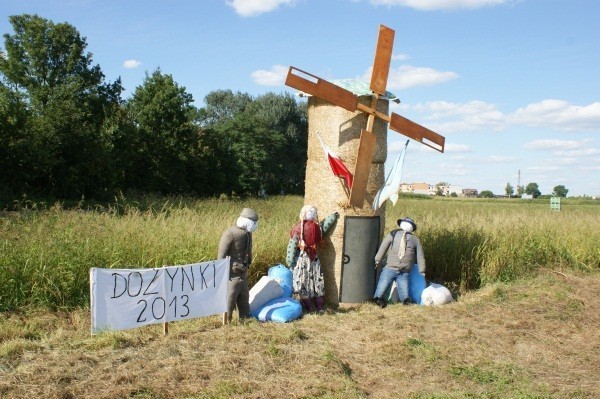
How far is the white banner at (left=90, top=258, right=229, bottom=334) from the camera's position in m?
6.49

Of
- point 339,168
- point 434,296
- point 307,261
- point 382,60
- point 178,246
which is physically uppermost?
point 382,60

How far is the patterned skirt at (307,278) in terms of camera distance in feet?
28.8

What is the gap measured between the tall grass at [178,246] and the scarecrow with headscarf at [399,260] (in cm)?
190

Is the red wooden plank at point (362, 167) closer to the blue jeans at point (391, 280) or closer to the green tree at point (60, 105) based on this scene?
the blue jeans at point (391, 280)

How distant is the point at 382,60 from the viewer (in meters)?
9.57

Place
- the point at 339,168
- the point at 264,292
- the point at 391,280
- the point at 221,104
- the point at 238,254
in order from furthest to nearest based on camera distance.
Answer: the point at 221,104 < the point at 391,280 < the point at 339,168 < the point at 264,292 < the point at 238,254

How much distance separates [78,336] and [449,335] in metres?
4.49

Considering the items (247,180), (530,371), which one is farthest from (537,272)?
(247,180)

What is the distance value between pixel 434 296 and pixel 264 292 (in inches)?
112

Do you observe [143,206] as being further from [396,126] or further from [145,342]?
[145,342]

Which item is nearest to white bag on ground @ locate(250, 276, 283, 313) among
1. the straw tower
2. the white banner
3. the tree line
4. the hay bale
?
the white banner

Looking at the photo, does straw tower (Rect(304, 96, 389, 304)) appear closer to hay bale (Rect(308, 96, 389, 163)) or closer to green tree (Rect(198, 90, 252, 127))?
hay bale (Rect(308, 96, 389, 163))

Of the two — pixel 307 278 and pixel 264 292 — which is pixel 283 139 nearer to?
pixel 307 278

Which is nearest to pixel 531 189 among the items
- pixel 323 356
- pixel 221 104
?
pixel 221 104
